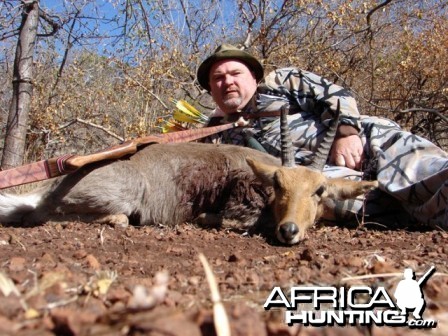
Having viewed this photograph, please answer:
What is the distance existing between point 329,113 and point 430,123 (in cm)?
322

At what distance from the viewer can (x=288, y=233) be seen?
3955 millimetres

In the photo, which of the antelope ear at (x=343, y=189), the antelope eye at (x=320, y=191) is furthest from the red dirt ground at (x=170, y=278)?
the antelope ear at (x=343, y=189)

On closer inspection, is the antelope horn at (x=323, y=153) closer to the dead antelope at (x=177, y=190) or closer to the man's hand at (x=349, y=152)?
the dead antelope at (x=177, y=190)

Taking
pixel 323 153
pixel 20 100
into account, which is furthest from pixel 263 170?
pixel 20 100

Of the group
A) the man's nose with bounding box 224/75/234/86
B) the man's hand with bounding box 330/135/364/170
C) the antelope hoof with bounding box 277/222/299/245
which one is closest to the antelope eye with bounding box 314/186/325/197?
the antelope hoof with bounding box 277/222/299/245

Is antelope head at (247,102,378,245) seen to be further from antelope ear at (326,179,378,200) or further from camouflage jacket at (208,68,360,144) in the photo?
camouflage jacket at (208,68,360,144)

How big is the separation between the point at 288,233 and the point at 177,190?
5.81 feet

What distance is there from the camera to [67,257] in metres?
2.77

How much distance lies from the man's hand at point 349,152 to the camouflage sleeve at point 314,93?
0.59 feet

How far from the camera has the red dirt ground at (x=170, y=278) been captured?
1363 millimetres

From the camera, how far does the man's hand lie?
5.65 metres

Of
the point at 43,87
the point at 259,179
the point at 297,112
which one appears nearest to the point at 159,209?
the point at 259,179

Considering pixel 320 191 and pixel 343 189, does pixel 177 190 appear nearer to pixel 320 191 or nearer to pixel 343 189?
pixel 320 191

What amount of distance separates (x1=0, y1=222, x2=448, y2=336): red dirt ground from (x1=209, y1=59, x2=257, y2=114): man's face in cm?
Result: 272
